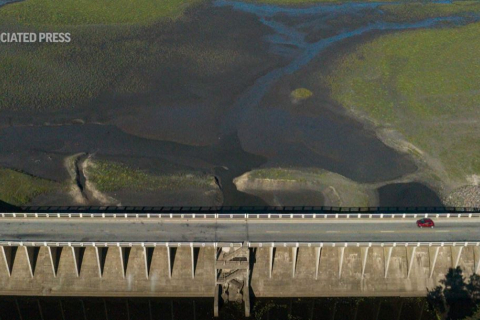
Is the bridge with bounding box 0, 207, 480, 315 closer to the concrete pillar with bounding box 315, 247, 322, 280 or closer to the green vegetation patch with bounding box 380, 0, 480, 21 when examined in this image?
the concrete pillar with bounding box 315, 247, 322, 280

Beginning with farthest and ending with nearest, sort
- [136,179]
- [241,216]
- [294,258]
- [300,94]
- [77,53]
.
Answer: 1. [77,53]
2. [300,94]
3. [136,179]
4. [241,216]
5. [294,258]

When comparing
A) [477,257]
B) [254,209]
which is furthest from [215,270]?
[477,257]

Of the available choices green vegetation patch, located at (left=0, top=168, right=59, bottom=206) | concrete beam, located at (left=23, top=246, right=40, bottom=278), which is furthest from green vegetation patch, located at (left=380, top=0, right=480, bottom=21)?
concrete beam, located at (left=23, top=246, right=40, bottom=278)

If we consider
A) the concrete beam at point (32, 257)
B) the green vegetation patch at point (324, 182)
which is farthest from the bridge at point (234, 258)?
the green vegetation patch at point (324, 182)

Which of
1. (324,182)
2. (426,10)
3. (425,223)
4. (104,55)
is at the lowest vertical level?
(324,182)

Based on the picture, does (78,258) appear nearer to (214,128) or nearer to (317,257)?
(317,257)

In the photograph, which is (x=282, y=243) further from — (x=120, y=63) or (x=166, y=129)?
(x=120, y=63)
